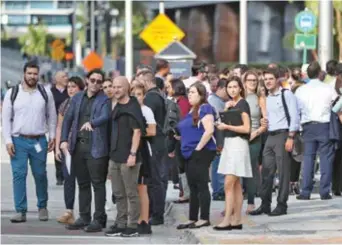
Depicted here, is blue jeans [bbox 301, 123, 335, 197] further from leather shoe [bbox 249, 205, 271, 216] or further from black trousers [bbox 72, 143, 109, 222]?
black trousers [bbox 72, 143, 109, 222]

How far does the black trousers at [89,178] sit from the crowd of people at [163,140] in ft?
0.04

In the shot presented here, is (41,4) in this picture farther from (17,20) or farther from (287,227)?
(287,227)

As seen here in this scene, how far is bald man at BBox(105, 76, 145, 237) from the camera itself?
15.1 m

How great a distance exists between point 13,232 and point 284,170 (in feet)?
11.9

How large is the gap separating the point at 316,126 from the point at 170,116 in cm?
261

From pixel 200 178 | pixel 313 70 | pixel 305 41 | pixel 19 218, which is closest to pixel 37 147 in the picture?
pixel 19 218

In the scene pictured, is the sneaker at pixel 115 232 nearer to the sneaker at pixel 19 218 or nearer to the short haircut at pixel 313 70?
the sneaker at pixel 19 218

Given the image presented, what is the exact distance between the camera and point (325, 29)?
24219 mm

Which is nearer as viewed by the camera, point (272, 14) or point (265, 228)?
point (265, 228)

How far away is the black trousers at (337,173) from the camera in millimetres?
19859

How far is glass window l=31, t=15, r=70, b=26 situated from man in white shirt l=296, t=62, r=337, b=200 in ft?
351

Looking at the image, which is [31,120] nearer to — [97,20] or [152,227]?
[152,227]

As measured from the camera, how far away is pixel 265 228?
15492 millimetres

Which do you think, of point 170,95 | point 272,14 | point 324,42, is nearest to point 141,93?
point 170,95
